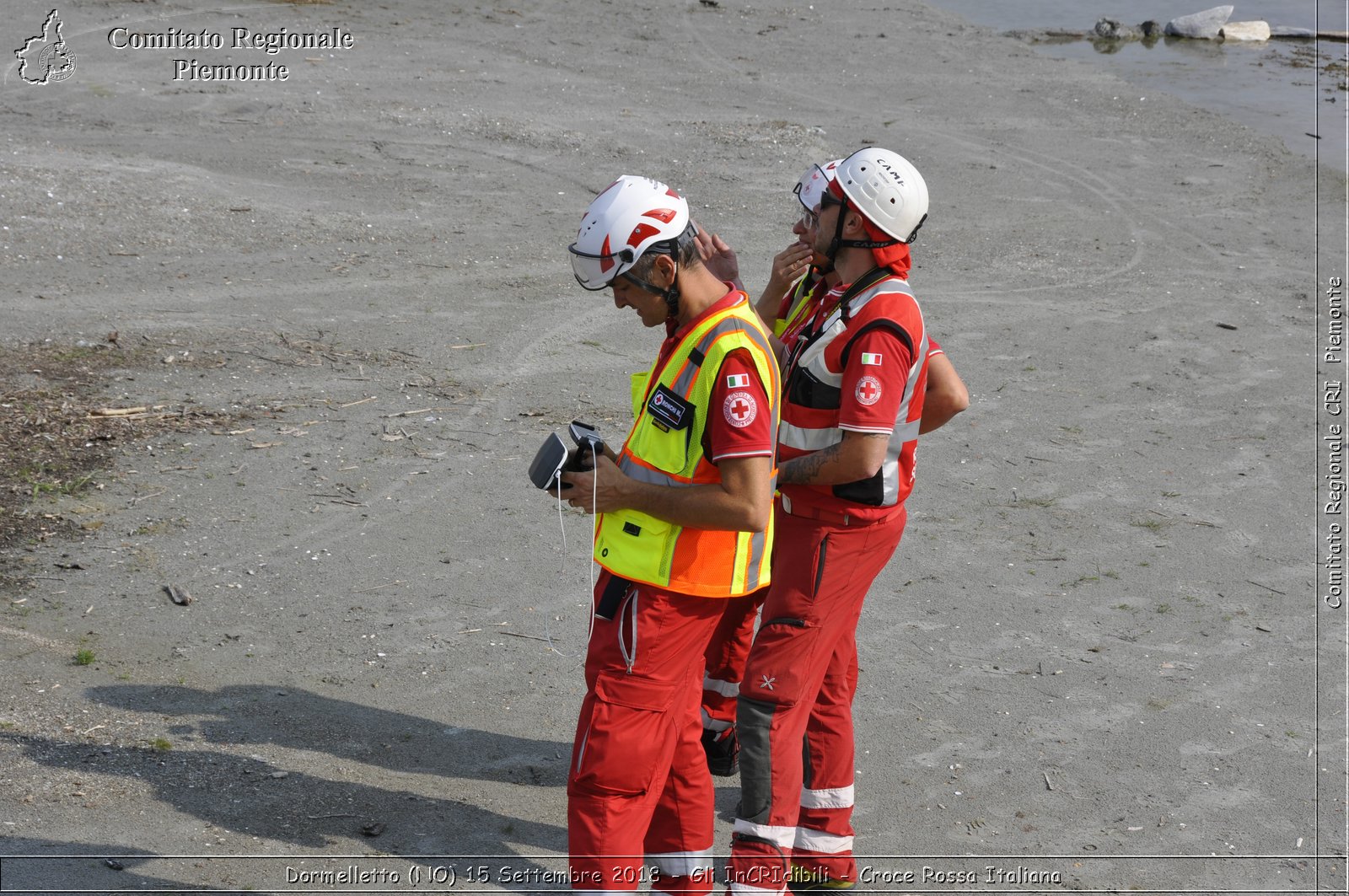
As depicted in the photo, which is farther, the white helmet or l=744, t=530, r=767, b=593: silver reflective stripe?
l=744, t=530, r=767, b=593: silver reflective stripe

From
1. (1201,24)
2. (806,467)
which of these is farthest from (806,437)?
(1201,24)

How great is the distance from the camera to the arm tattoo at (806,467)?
14.6 feet

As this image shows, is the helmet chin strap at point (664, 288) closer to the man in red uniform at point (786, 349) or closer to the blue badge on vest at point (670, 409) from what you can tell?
the blue badge on vest at point (670, 409)

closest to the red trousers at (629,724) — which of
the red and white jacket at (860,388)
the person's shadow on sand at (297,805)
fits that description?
the red and white jacket at (860,388)

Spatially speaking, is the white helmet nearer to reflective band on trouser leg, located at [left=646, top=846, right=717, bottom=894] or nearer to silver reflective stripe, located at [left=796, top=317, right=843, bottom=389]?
silver reflective stripe, located at [left=796, top=317, right=843, bottom=389]

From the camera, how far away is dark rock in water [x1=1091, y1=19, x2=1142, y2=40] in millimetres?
27469

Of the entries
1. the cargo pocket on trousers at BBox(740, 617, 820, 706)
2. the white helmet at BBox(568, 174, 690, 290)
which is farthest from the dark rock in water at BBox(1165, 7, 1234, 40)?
the white helmet at BBox(568, 174, 690, 290)

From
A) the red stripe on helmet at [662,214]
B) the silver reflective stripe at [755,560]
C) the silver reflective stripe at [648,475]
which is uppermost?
the red stripe on helmet at [662,214]

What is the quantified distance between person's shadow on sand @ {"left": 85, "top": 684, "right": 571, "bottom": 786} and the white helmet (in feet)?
8.66

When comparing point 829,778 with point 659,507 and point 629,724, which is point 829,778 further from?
point 659,507

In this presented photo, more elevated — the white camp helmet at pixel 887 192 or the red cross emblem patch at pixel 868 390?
the white camp helmet at pixel 887 192

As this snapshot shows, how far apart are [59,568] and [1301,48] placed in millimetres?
28398

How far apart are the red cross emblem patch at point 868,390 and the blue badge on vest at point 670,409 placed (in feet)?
2.37

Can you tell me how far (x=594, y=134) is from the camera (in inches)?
610
